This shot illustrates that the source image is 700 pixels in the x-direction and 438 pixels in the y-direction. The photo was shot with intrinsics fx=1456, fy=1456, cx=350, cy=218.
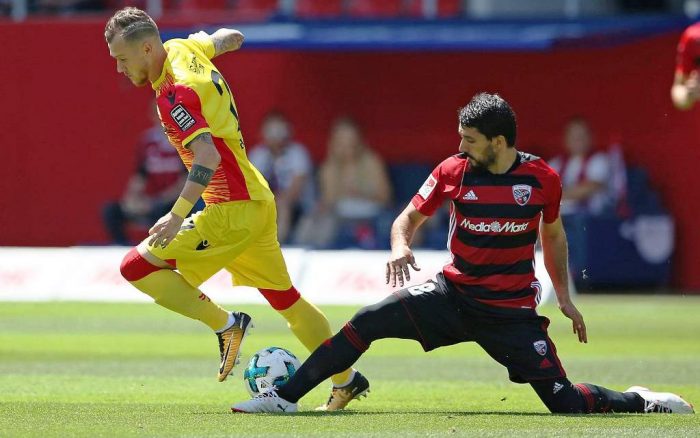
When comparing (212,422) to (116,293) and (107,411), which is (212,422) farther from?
(116,293)

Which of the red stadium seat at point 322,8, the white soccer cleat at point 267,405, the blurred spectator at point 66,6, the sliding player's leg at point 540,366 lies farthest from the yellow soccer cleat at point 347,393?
the blurred spectator at point 66,6

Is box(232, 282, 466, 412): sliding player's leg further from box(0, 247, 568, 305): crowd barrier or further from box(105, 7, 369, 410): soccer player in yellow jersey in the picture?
box(0, 247, 568, 305): crowd barrier

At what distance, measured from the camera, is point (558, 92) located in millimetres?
20672

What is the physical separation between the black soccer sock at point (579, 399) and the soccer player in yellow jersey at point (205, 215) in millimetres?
1140

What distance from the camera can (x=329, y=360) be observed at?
26.9ft

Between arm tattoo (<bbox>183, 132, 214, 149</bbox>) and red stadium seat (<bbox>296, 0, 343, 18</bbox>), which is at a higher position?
arm tattoo (<bbox>183, 132, 214, 149</bbox>)

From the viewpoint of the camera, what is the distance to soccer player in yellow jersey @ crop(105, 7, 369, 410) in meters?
8.38

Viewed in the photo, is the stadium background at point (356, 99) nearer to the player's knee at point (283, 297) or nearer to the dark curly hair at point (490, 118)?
the player's knee at point (283, 297)

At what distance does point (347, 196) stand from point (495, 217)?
1171 cm

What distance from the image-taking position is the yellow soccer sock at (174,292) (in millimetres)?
8680

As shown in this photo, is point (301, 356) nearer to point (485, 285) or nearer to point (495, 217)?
point (485, 285)

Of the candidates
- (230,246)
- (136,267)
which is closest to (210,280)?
(230,246)

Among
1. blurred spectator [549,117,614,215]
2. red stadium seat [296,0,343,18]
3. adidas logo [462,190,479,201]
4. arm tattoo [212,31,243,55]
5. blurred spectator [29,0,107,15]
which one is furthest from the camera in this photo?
blurred spectator [29,0,107,15]

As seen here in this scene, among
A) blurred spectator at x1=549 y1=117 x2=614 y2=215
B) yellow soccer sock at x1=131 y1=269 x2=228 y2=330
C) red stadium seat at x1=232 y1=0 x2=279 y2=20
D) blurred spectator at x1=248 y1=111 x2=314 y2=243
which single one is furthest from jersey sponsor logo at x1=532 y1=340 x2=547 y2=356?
red stadium seat at x1=232 y1=0 x2=279 y2=20
